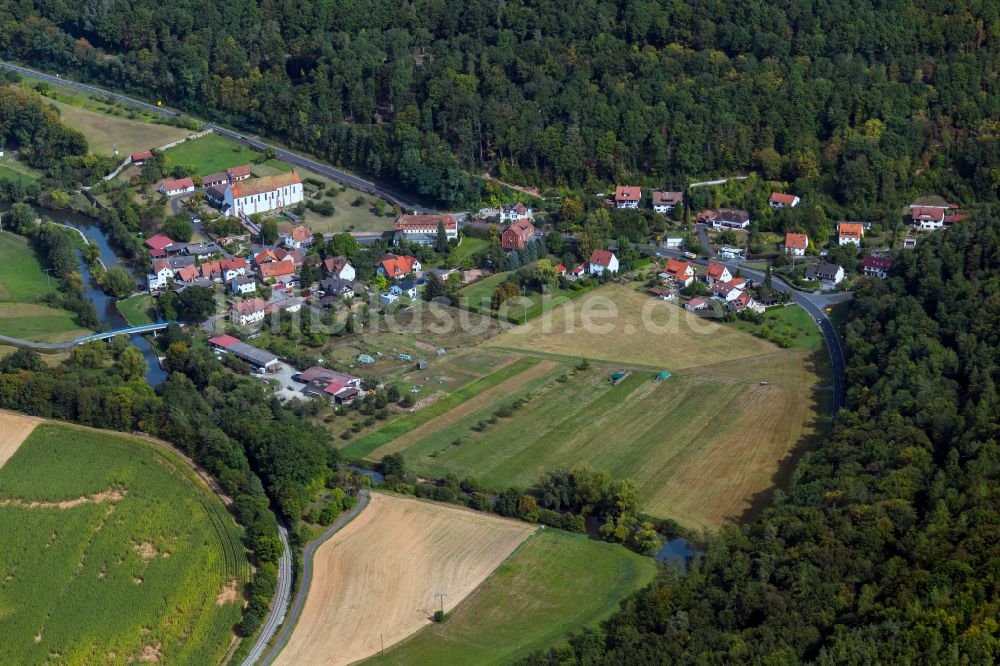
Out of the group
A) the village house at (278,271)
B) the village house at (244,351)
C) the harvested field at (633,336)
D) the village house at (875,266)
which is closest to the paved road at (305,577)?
the village house at (244,351)

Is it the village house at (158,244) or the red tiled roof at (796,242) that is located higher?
the red tiled roof at (796,242)

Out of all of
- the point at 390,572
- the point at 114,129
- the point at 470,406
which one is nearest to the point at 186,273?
the point at 470,406

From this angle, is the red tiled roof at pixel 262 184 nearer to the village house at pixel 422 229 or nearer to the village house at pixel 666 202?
the village house at pixel 422 229

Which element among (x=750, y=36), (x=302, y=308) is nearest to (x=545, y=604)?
(x=302, y=308)

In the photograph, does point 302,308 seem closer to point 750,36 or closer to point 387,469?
point 387,469

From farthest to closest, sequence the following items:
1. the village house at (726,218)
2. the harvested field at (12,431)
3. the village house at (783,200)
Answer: the village house at (783,200) < the village house at (726,218) < the harvested field at (12,431)

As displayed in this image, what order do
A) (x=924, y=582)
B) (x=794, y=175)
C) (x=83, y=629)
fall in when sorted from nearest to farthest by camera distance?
(x=924, y=582)
(x=83, y=629)
(x=794, y=175)

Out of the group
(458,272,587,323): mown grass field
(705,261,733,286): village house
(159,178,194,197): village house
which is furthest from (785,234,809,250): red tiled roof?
(159,178,194,197): village house

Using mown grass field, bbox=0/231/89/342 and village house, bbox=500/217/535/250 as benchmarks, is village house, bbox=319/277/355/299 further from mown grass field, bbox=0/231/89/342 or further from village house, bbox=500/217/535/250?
mown grass field, bbox=0/231/89/342
